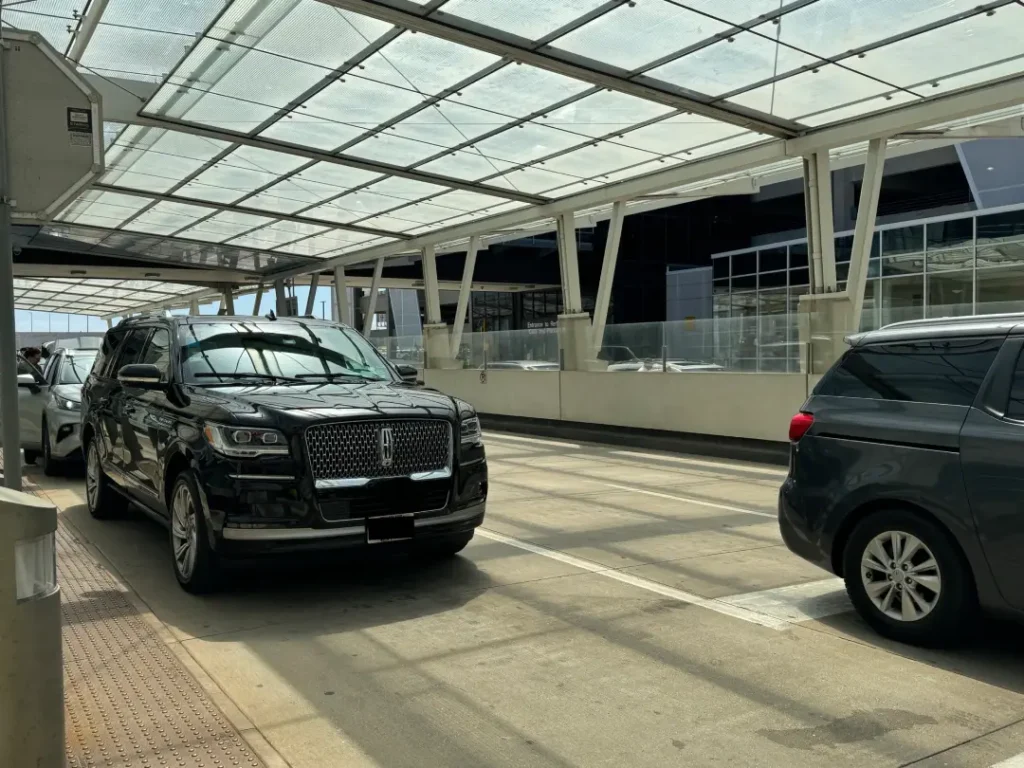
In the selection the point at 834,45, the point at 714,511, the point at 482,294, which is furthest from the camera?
the point at 482,294

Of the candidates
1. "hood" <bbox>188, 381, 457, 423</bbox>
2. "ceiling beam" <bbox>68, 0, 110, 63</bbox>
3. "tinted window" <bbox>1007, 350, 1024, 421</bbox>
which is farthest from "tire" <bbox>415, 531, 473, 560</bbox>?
"ceiling beam" <bbox>68, 0, 110, 63</bbox>

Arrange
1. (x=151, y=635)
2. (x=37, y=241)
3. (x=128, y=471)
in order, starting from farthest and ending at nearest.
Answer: (x=37, y=241) < (x=128, y=471) < (x=151, y=635)

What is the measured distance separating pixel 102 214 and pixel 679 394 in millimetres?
17182

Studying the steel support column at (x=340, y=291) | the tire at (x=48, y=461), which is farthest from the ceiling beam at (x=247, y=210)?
the tire at (x=48, y=461)

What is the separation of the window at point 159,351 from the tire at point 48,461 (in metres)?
5.00

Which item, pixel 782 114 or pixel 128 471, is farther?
pixel 782 114

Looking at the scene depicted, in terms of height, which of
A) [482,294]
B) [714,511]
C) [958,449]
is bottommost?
[714,511]

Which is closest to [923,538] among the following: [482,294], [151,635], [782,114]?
[151,635]

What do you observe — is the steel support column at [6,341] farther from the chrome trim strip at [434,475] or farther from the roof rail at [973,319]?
the roof rail at [973,319]

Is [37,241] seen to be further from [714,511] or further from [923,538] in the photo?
[923,538]

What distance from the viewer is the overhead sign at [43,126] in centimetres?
414

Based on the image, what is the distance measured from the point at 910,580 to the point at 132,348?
6.84 metres

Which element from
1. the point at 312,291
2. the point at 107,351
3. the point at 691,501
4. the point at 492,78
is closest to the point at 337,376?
the point at 107,351

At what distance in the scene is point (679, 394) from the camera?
16.2 metres
